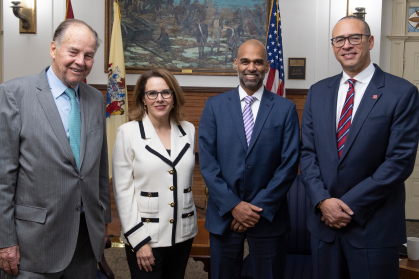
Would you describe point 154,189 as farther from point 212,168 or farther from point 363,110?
point 363,110

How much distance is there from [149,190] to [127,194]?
4.5 inches

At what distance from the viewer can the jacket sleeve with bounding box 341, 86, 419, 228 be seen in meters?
1.71

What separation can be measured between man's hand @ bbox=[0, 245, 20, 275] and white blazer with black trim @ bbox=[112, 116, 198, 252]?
19.3 inches

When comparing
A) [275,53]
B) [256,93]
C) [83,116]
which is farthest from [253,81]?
[275,53]

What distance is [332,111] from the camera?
1.87 meters

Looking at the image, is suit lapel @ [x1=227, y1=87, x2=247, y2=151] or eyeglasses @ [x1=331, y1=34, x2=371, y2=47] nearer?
eyeglasses @ [x1=331, y1=34, x2=371, y2=47]

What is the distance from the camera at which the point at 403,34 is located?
515 cm

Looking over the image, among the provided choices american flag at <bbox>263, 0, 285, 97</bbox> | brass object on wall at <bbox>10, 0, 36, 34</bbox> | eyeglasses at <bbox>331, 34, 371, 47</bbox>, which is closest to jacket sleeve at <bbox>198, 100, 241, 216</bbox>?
eyeglasses at <bbox>331, 34, 371, 47</bbox>

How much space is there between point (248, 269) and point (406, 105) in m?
1.34

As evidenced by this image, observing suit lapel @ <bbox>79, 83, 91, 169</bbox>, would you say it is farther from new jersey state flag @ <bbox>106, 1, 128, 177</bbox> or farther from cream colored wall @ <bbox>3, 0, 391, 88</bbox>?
cream colored wall @ <bbox>3, 0, 391, 88</bbox>

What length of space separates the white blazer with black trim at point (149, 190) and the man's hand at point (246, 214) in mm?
265

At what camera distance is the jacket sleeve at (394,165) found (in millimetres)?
1708

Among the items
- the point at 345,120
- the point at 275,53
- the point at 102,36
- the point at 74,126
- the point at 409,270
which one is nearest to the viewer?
the point at 74,126

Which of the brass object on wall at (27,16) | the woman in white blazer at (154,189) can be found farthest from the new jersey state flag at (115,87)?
the woman in white blazer at (154,189)
